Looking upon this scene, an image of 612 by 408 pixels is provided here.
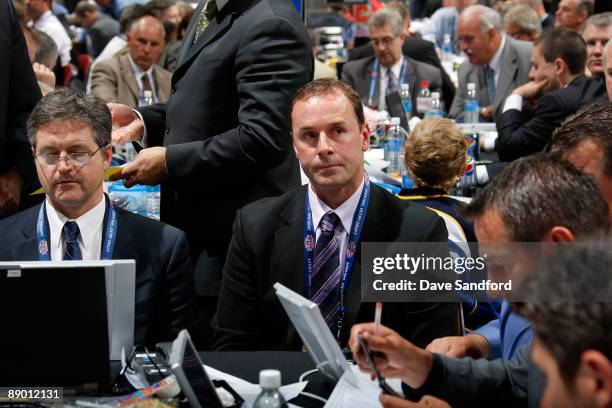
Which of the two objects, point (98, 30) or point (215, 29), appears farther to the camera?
point (98, 30)

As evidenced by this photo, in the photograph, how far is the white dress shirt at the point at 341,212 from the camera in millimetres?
2859

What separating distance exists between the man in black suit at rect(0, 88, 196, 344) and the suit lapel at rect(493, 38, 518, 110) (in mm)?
4744

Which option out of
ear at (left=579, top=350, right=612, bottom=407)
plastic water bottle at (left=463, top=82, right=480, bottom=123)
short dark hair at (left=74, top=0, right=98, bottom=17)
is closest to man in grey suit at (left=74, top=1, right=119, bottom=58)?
short dark hair at (left=74, top=0, right=98, bottom=17)

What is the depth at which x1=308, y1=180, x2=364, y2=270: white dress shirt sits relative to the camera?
2859 mm

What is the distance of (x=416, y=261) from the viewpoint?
9.42 feet

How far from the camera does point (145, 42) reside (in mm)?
7363

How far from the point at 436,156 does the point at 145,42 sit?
400cm

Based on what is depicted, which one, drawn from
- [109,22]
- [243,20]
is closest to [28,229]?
[243,20]

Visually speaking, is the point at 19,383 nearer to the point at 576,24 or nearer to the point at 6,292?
the point at 6,292

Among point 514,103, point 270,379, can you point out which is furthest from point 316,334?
point 514,103

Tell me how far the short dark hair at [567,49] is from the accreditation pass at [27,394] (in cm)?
448

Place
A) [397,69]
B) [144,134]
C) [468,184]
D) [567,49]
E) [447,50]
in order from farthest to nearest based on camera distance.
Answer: [447,50], [397,69], [567,49], [468,184], [144,134]

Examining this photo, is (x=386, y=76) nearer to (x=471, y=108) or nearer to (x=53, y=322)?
(x=471, y=108)

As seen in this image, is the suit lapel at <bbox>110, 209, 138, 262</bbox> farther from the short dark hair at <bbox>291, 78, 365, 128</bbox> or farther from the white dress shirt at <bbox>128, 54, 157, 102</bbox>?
the white dress shirt at <bbox>128, 54, 157, 102</bbox>
